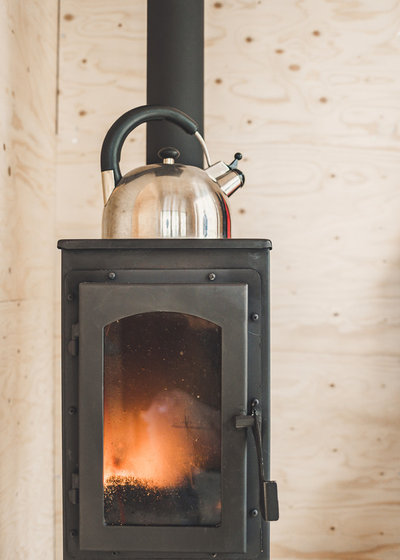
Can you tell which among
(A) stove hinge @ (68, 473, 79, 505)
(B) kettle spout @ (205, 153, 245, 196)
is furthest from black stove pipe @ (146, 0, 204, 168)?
(A) stove hinge @ (68, 473, 79, 505)

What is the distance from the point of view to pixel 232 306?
98cm

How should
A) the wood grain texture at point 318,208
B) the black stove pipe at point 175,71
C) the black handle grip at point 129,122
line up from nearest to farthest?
the black handle grip at point 129,122, the black stove pipe at point 175,71, the wood grain texture at point 318,208

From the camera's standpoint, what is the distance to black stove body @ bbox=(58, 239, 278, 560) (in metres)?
0.98

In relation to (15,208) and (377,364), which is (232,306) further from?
(377,364)

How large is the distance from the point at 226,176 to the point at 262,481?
666 mm

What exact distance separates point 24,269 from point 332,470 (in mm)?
1086

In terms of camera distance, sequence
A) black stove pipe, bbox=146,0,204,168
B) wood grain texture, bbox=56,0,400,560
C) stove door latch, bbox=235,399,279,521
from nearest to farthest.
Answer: stove door latch, bbox=235,399,279,521
black stove pipe, bbox=146,0,204,168
wood grain texture, bbox=56,0,400,560

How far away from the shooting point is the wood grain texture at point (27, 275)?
1257mm

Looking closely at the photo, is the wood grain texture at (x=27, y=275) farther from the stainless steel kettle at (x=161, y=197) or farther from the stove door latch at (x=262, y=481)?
the stove door latch at (x=262, y=481)

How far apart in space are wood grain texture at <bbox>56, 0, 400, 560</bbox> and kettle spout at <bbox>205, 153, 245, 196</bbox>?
1.24 feet

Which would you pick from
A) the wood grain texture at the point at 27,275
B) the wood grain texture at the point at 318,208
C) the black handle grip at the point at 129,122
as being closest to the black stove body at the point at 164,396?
the black handle grip at the point at 129,122

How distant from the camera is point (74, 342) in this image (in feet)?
3.30

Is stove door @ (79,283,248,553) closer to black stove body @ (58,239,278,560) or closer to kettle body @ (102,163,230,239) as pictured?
black stove body @ (58,239,278,560)

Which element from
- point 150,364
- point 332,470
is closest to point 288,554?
point 332,470
